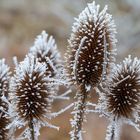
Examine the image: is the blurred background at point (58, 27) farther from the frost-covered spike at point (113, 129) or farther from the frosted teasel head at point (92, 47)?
the frosted teasel head at point (92, 47)

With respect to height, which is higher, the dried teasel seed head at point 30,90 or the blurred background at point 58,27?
the blurred background at point 58,27

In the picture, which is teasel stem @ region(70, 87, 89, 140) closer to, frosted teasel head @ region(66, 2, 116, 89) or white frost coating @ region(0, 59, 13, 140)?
frosted teasel head @ region(66, 2, 116, 89)

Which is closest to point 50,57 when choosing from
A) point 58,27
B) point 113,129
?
point 113,129

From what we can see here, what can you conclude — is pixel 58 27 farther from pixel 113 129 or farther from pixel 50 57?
pixel 113 129

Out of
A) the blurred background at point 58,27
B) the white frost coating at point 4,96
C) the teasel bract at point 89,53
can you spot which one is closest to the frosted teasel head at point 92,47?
the teasel bract at point 89,53

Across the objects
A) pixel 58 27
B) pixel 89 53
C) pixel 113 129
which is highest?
pixel 58 27

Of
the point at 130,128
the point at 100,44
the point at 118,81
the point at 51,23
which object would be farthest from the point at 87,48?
the point at 51,23

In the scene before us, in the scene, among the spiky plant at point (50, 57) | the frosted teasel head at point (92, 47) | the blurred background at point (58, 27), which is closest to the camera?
the frosted teasel head at point (92, 47)
